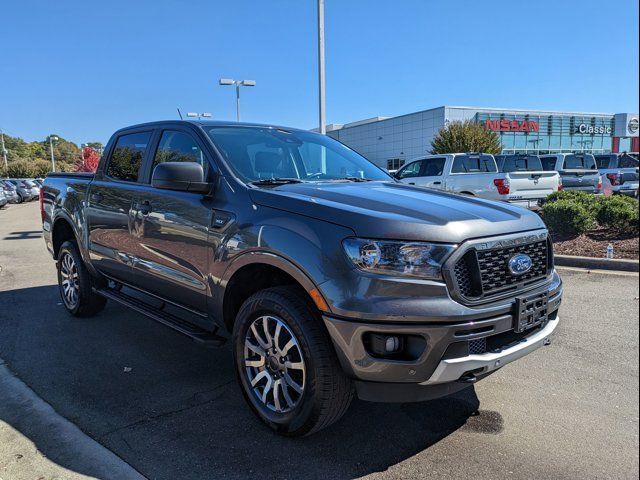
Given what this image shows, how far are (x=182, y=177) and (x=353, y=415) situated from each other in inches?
78.6

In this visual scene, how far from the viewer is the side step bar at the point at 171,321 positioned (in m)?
3.51

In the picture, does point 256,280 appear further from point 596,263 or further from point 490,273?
point 596,263

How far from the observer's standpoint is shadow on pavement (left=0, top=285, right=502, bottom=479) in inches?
112

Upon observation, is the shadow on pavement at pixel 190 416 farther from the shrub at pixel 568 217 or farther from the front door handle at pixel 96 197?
the shrub at pixel 568 217

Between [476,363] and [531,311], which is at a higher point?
[531,311]

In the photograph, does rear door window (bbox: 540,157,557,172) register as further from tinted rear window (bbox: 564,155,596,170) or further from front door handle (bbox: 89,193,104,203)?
front door handle (bbox: 89,193,104,203)

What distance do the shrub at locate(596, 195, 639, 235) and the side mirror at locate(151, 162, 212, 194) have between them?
26.5 ft

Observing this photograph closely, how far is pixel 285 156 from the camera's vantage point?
13.2 ft

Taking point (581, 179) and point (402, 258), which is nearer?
point (402, 258)

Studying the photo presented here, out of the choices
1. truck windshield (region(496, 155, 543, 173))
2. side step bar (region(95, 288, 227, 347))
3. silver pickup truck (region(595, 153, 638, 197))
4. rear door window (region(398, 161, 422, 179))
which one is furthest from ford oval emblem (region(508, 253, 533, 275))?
truck windshield (region(496, 155, 543, 173))

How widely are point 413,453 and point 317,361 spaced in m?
0.83

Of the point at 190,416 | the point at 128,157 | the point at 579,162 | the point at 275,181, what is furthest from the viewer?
the point at 579,162

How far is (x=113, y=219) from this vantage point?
183 inches

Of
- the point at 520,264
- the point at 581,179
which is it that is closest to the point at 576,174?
the point at 581,179
